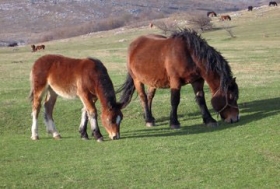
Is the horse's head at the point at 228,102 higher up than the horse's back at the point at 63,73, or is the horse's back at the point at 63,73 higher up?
the horse's back at the point at 63,73

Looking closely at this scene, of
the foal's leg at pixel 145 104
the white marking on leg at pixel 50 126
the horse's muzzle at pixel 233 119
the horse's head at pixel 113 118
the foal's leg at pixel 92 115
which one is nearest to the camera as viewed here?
the horse's head at pixel 113 118

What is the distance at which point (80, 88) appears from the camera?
40.4ft

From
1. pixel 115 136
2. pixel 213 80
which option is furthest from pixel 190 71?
pixel 115 136

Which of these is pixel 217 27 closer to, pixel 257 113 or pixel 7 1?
pixel 257 113

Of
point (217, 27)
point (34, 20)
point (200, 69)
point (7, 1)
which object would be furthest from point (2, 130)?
point (7, 1)

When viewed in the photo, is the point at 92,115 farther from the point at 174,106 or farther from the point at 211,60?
the point at 211,60

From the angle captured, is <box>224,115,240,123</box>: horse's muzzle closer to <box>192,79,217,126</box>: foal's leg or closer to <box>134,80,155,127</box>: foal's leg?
<box>192,79,217,126</box>: foal's leg

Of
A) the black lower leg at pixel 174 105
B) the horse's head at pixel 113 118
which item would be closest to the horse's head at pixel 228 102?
the black lower leg at pixel 174 105

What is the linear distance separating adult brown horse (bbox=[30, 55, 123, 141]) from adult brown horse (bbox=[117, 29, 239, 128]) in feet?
2.45

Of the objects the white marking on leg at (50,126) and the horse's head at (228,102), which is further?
the white marking on leg at (50,126)

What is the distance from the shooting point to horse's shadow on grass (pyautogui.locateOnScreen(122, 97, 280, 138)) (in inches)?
494

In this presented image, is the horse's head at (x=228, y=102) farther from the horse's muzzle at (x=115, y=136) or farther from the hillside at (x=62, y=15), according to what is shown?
the hillside at (x=62, y=15)

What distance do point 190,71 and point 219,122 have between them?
1472 millimetres

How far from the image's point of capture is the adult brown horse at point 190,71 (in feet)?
41.1
